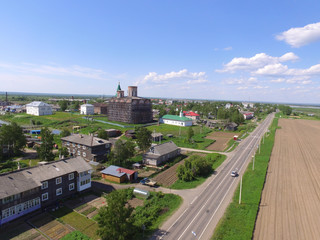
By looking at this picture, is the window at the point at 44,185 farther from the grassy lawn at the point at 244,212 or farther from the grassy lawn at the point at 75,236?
the grassy lawn at the point at 244,212

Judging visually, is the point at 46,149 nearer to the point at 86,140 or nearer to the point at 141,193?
the point at 86,140

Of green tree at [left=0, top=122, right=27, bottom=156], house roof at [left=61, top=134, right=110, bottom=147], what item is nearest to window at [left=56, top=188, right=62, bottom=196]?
house roof at [left=61, top=134, right=110, bottom=147]

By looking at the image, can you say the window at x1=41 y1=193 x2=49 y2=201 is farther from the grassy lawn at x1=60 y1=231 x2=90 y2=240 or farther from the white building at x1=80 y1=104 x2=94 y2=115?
the white building at x1=80 y1=104 x2=94 y2=115

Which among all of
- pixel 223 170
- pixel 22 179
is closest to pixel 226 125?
pixel 223 170

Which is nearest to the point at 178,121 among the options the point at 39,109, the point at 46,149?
the point at 46,149

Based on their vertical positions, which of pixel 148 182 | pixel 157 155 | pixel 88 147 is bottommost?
pixel 148 182

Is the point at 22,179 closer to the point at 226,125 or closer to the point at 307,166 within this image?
the point at 307,166
